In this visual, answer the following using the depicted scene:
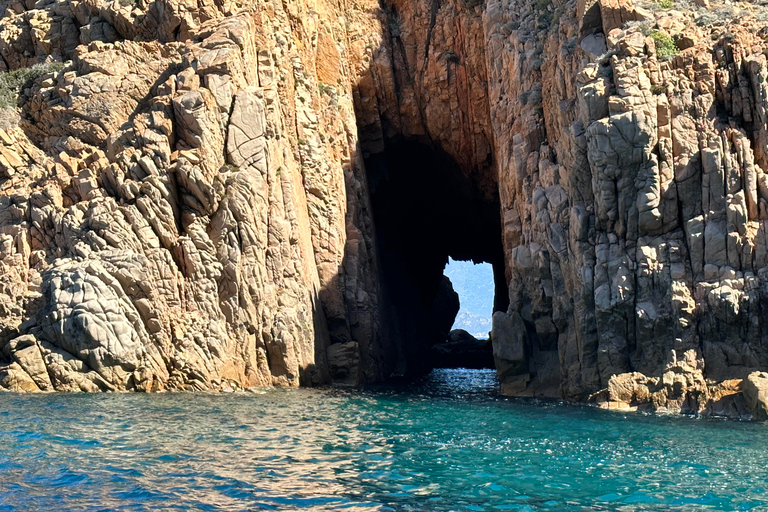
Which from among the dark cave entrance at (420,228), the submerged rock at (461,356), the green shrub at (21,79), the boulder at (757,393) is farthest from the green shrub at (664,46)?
the submerged rock at (461,356)

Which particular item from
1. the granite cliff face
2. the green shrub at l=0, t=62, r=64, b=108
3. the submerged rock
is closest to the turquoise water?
the granite cliff face

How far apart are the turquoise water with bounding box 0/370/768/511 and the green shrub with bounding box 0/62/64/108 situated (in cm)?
1582

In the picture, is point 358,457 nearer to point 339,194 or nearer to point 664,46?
point 664,46

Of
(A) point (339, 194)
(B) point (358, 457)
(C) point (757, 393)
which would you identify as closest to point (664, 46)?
(C) point (757, 393)

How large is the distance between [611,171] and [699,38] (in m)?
5.71

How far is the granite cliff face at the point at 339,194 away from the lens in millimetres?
26266

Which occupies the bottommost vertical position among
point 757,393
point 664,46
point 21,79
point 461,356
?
point 757,393

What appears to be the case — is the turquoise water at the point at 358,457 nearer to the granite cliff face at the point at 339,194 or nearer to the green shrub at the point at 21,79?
the granite cliff face at the point at 339,194

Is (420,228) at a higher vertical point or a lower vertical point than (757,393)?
higher

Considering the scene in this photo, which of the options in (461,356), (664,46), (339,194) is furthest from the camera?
(461,356)

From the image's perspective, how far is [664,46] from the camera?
28328 millimetres

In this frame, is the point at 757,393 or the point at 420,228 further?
the point at 420,228

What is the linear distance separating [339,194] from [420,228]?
1339 cm

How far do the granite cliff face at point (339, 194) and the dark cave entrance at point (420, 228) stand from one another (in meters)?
2.26
